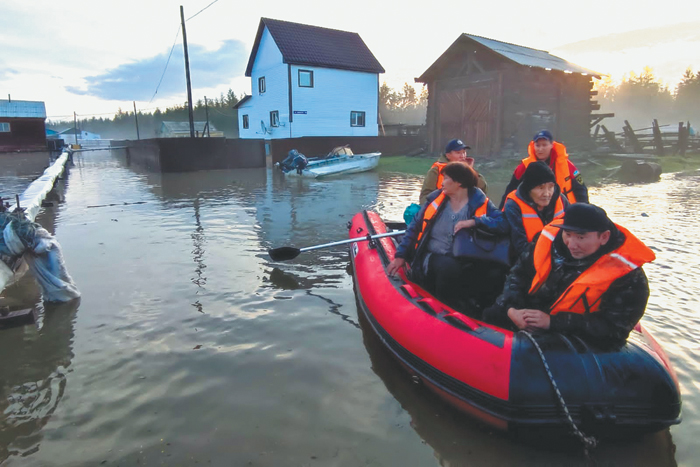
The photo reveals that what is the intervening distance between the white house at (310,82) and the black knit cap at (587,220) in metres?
25.7

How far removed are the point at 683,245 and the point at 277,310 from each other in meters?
6.37

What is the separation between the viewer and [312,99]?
27.7 metres

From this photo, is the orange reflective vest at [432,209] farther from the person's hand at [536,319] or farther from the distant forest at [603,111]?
the distant forest at [603,111]

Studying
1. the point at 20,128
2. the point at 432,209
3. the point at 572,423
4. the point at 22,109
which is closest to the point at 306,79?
the point at 20,128

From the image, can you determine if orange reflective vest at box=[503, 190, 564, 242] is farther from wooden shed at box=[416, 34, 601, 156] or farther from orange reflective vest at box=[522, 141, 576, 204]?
wooden shed at box=[416, 34, 601, 156]

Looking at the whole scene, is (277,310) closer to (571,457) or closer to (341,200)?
(571,457)

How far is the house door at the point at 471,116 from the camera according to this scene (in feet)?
65.3

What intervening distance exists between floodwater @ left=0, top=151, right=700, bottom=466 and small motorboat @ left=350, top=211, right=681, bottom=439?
0.78 ft

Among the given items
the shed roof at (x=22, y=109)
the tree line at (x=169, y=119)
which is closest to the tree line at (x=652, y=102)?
the tree line at (x=169, y=119)

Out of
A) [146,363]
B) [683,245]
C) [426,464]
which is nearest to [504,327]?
[426,464]

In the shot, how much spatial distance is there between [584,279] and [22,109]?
43520 mm

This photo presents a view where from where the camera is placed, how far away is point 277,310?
498cm

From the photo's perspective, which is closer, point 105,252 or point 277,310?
point 277,310

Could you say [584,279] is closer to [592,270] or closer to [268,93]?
[592,270]
